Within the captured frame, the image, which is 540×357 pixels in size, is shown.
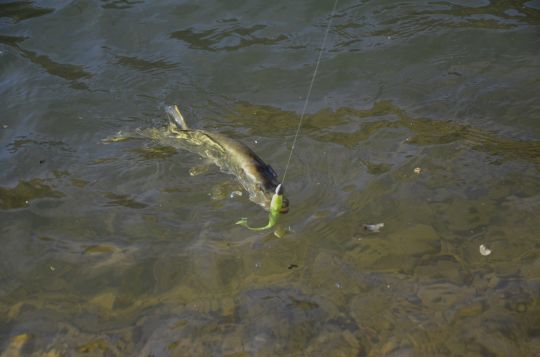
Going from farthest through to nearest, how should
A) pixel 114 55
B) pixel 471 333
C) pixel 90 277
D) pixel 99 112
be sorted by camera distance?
pixel 114 55, pixel 99 112, pixel 90 277, pixel 471 333

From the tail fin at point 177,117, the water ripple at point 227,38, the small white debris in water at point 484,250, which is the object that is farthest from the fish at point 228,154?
the water ripple at point 227,38

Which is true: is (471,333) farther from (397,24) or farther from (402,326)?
(397,24)

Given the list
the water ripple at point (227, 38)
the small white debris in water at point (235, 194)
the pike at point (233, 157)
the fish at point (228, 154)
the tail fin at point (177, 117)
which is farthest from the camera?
the water ripple at point (227, 38)

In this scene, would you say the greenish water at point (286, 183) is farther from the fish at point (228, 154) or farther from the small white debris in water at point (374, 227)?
the fish at point (228, 154)

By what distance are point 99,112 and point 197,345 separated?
4356mm

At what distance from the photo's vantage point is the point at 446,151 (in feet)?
18.5

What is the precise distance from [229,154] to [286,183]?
2.23 ft

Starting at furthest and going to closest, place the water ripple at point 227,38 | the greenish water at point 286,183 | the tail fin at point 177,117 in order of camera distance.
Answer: the water ripple at point 227,38 < the tail fin at point 177,117 < the greenish water at point 286,183

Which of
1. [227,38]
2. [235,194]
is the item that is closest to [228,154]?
[235,194]

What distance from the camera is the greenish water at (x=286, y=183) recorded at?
393 centimetres

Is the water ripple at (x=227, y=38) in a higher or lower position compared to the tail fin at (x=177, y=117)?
lower

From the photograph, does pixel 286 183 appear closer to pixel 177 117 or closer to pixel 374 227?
pixel 374 227

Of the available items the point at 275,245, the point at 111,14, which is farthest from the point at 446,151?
the point at 111,14

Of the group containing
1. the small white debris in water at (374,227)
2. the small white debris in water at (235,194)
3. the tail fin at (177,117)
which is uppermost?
the tail fin at (177,117)
